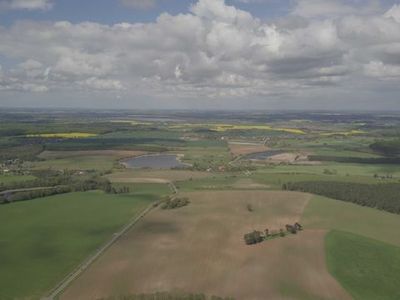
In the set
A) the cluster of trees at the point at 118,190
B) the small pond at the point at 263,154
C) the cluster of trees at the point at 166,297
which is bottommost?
the small pond at the point at 263,154

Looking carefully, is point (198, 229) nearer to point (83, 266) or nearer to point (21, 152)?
point (83, 266)

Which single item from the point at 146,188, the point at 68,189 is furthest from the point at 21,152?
the point at 146,188

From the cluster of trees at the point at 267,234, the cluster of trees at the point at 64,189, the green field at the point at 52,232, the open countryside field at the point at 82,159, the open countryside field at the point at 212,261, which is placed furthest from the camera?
the open countryside field at the point at 82,159

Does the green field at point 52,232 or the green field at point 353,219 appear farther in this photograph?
the green field at point 353,219

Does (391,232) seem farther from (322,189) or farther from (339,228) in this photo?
(322,189)

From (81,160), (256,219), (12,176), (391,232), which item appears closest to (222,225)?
(256,219)

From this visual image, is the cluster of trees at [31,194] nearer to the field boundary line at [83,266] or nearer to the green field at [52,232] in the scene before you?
the green field at [52,232]

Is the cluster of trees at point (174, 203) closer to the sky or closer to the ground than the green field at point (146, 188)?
closer to the sky

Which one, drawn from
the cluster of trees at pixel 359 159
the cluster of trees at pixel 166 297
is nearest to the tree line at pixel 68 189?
the cluster of trees at pixel 166 297

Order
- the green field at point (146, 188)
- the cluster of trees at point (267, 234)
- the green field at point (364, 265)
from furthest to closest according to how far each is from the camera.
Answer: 1. the green field at point (146, 188)
2. the cluster of trees at point (267, 234)
3. the green field at point (364, 265)
